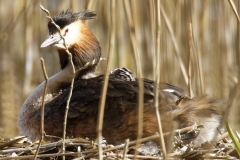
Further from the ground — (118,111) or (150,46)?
(150,46)

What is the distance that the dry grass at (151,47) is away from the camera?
18.1 ft

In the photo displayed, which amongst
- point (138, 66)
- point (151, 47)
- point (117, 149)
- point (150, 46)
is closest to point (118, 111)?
point (117, 149)

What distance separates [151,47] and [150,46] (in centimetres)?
83

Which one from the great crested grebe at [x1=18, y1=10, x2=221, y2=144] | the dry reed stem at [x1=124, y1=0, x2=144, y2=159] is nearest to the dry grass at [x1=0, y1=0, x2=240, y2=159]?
the great crested grebe at [x1=18, y1=10, x2=221, y2=144]

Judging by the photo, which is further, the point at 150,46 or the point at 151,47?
the point at 150,46

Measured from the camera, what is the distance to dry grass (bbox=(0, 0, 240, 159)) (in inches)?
217

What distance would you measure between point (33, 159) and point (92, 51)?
2.08m

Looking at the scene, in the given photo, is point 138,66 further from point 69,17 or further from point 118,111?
point 69,17

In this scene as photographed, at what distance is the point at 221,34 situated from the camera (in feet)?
21.9

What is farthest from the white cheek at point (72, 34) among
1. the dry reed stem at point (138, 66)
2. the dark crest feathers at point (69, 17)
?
the dry reed stem at point (138, 66)

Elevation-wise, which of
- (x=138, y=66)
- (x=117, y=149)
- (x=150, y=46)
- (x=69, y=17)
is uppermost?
(x=69, y=17)

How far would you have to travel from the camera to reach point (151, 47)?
7098 mm

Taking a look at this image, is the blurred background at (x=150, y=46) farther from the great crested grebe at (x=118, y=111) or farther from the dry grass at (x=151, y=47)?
the great crested grebe at (x=118, y=111)

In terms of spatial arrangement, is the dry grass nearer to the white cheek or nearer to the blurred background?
the blurred background
